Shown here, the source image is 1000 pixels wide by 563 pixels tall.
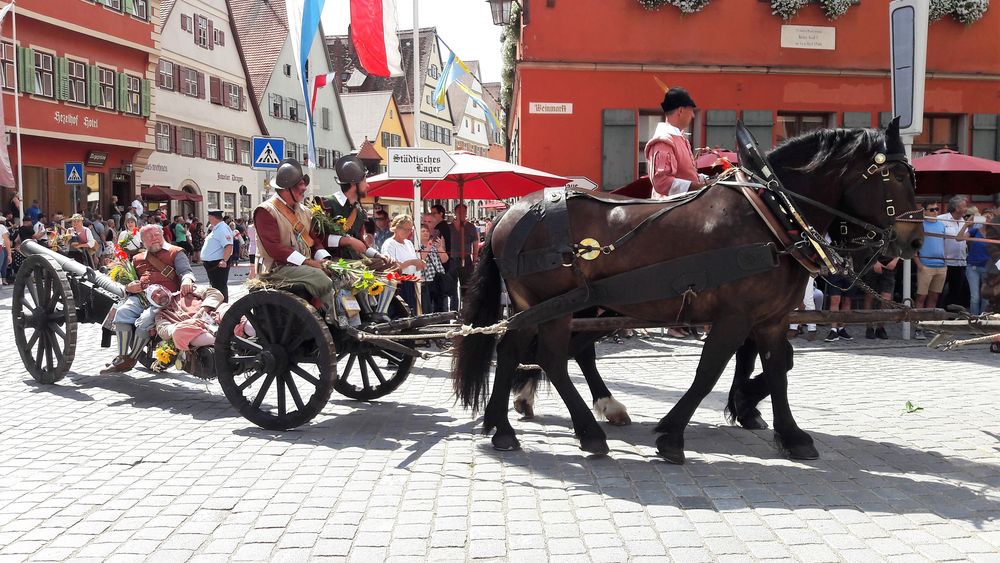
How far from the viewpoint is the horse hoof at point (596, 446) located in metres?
5.27

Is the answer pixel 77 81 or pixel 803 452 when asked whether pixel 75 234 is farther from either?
pixel 803 452

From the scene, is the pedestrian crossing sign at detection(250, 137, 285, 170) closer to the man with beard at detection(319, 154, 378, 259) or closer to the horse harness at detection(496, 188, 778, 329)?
the man with beard at detection(319, 154, 378, 259)

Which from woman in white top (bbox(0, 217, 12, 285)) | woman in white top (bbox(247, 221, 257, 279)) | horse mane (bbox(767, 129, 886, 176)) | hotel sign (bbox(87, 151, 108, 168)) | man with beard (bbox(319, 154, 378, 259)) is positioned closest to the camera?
horse mane (bbox(767, 129, 886, 176))

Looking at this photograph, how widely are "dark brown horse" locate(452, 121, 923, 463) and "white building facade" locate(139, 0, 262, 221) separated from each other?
103 feet

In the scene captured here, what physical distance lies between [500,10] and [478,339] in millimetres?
13260

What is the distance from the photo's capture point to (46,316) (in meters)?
7.88

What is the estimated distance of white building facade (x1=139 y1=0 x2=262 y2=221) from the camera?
35.2 meters

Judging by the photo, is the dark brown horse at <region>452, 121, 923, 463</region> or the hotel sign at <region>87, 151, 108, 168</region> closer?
the dark brown horse at <region>452, 121, 923, 463</region>

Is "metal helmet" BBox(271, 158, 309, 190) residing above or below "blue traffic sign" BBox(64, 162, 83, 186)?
below

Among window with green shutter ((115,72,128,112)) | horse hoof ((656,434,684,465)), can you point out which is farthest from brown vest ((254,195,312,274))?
window with green shutter ((115,72,128,112))

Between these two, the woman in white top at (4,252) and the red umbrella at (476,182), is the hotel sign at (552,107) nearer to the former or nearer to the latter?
the red umbrella at (476,182)

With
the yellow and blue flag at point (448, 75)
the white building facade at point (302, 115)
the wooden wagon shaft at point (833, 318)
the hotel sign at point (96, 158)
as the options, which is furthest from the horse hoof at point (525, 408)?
the white building facade at point (302, 115)

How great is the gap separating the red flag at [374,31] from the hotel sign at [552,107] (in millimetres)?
5088

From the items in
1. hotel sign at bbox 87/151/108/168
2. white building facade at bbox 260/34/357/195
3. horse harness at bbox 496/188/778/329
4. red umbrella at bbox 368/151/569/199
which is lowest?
horse harness at bbox 496/188/778/329
